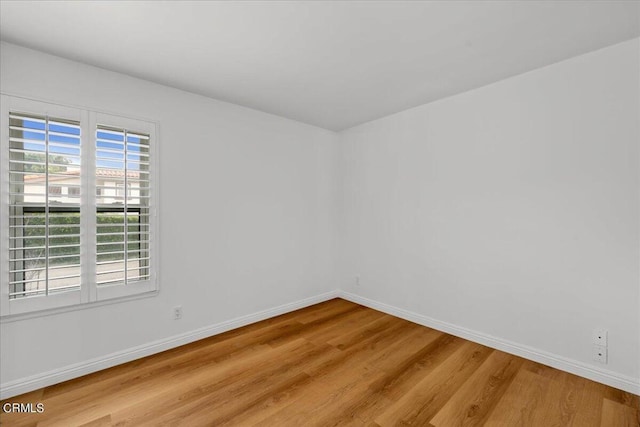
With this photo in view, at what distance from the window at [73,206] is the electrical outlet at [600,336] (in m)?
3.59

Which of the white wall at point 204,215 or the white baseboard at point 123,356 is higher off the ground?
the white wall at point 204,215

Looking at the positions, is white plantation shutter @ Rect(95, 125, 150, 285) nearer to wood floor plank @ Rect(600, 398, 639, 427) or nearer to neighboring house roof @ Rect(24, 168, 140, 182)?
neighboring house roof @ Rect(24, 168, 140, 182)

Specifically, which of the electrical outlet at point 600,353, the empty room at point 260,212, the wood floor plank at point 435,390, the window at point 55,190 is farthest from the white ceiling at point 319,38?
the wood floor plank at point 435,390

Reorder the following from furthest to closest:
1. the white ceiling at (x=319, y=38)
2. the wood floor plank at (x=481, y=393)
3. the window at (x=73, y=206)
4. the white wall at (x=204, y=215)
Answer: the white wall at (x=204, y=215), the window at (x=73, y=206), the wood floor plank at (x=481, y=393), the white ceiling at (x=319, y=38)

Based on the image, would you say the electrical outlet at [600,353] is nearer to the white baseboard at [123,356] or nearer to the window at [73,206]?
the white baseboard at [123,356]

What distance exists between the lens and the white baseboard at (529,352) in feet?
A: 6.81

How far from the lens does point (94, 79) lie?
91.1 inches

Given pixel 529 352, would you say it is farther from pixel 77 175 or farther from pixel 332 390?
pixel 77 175

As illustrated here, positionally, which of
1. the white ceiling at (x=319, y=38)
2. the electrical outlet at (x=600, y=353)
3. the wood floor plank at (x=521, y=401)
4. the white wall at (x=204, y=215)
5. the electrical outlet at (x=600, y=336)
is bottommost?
the wood floor plank at (x=521, y=401)

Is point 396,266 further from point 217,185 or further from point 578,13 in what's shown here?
point 578,13

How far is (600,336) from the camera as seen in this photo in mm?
2156

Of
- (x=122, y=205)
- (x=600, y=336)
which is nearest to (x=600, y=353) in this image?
(x=600, y=336)

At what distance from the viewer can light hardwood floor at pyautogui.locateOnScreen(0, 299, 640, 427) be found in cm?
180

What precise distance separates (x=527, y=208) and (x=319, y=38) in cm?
219
